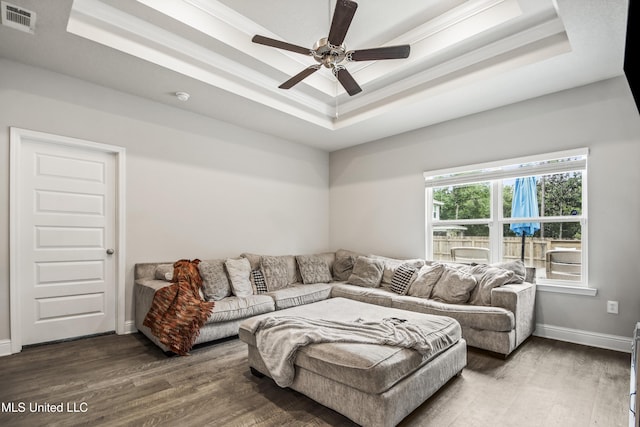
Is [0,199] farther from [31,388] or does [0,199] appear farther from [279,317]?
[279,317]

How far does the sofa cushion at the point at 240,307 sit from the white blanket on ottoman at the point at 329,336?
95 cm

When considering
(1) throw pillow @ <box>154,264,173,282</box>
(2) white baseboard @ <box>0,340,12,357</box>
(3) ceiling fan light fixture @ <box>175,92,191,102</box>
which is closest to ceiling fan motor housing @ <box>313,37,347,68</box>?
(3) ceiling fan light fixture @ <box>175,92,191,102</box>

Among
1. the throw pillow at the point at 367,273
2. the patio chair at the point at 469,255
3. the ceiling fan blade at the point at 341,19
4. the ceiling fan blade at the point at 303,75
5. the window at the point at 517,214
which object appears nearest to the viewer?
the ceiling fan blade at the point at 341,19

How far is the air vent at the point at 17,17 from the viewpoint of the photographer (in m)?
2.39

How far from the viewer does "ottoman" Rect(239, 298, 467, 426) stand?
1856 mm

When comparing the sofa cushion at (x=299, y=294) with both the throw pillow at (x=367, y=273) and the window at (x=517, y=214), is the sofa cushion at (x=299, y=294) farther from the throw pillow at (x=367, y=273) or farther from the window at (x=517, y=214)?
the window at (x=517, y=214)

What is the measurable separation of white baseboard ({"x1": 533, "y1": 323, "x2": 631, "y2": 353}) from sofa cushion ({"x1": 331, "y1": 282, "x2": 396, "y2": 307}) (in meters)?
1.71

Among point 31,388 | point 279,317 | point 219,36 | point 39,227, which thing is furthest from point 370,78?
point 31,388

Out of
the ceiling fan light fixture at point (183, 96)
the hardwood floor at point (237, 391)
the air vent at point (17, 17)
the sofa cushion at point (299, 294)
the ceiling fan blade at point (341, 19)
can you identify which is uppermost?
the air vent at point (17, 17)

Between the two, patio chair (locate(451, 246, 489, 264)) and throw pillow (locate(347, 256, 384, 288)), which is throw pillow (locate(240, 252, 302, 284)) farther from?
patio chair (locate(451, 246, 489, 264))

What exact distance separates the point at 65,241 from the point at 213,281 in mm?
1572

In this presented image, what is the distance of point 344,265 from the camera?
5.21 metres

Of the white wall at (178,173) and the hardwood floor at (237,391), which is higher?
the white wall at (178,173)

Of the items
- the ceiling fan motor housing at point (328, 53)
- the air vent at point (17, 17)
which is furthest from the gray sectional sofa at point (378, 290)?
the ceiling fan motor housing at point (328, 53)
